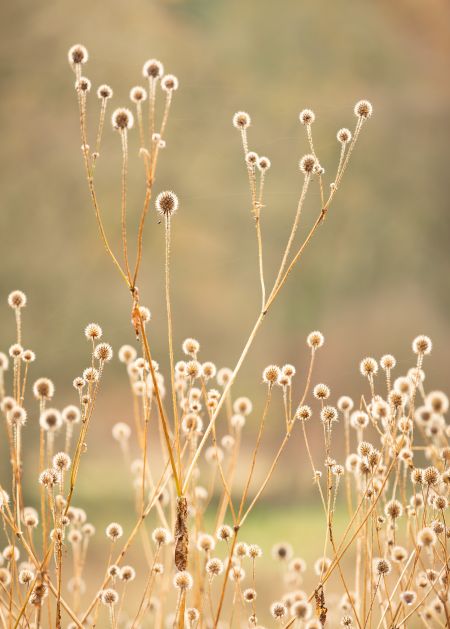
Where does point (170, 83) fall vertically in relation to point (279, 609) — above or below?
above

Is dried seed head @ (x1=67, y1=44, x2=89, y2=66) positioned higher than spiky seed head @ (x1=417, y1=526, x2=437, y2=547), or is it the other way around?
dried seed head @ (x1=67, y1=44, x2=89, y2=66)

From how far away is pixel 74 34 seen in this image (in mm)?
2615

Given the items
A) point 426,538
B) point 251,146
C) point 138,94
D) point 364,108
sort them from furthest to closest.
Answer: point 251,146, point 364,108, point 138,94, point 426,538

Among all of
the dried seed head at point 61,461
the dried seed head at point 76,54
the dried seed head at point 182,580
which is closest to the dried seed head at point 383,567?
the dried seed head at point 182,580

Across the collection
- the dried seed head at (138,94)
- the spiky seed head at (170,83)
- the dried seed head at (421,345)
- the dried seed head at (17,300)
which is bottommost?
the dried seed head at (421,345)

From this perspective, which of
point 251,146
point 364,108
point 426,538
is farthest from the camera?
point 251,146

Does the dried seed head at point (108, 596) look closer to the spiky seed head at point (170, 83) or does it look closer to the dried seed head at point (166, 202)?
the dried seed head at point (166, 202)

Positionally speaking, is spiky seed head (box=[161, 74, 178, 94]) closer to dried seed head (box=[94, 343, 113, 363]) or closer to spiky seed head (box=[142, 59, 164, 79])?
spiky seed head (box=[142, 59, 164, 79])

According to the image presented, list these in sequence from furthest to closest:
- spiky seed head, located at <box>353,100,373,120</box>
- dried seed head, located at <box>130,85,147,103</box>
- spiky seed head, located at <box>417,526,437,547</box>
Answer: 1. spiky seed head, located at <box>353,100,373,120</box>
2. dried seed head, located at <box>130,85,147,103</box>
3. spiky seed head, located at <box>417,526,437,547</box>

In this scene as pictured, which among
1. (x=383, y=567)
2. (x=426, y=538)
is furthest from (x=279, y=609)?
(x=426, y=538)

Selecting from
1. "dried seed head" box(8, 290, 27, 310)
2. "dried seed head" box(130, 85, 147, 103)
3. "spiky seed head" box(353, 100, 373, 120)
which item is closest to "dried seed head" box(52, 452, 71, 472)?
"dried seed head" box(8, 290, 27, 310)

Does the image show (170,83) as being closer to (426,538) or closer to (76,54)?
(76,54)

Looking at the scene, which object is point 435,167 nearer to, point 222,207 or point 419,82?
point 419,82

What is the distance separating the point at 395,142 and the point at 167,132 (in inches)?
36.5
